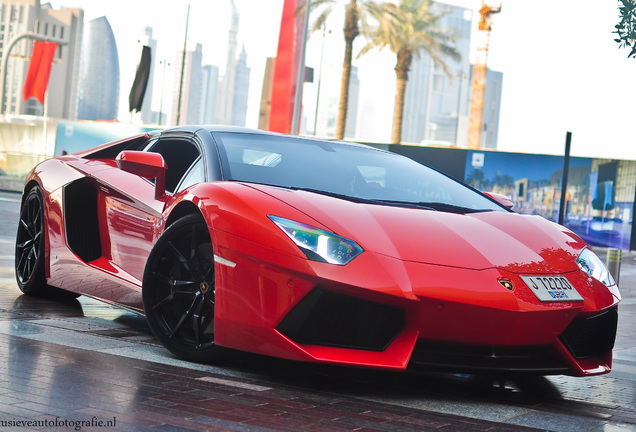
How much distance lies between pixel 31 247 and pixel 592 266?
3.83 metres

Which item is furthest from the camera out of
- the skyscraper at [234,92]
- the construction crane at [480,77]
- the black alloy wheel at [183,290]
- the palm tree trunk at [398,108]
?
the skyscraper at [234,92]

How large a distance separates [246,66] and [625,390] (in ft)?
637

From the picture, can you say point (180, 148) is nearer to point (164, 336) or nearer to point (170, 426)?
point (164, 336)

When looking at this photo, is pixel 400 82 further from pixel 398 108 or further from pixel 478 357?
pixel 478 357

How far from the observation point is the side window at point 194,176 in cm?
448

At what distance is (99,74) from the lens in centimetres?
19175

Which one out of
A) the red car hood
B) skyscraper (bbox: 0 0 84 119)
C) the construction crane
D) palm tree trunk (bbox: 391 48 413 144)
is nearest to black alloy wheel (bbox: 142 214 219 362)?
the red car hood

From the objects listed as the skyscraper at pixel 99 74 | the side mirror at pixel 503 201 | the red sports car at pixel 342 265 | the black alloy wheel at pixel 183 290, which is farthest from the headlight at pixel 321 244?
the skyscraper at pixel 99 74

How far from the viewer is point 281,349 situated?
3.50 meters

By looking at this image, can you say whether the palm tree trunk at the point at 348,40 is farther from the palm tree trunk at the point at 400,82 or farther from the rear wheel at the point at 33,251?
the rear wheel at the point at 33,251

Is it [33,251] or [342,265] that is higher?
[342,265]

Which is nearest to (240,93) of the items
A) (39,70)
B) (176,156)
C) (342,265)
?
(39,70)

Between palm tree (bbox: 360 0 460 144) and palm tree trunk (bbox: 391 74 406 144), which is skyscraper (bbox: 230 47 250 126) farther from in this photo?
palm tree (bbox: 360 0 460 144)

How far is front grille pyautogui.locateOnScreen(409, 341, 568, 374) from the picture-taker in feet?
11.4
